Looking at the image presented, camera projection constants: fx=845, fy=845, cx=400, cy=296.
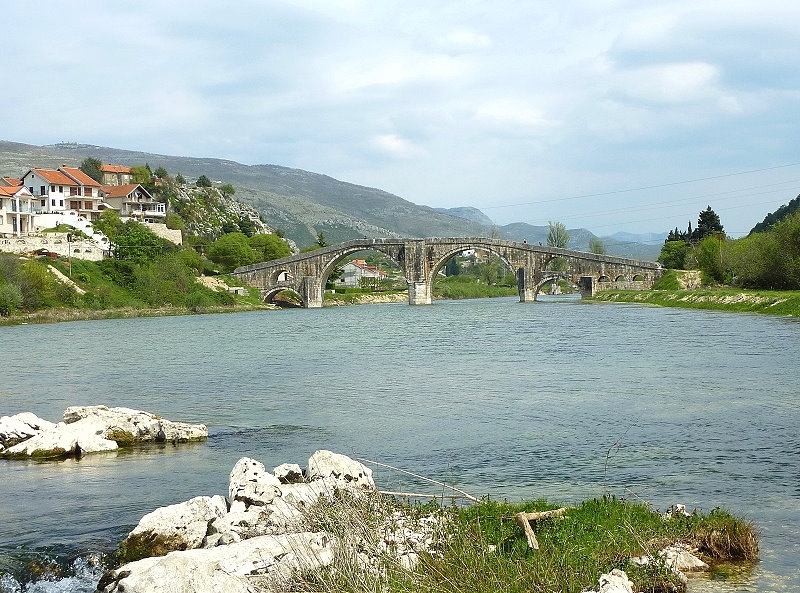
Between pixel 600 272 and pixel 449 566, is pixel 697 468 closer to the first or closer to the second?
pixel 449 566

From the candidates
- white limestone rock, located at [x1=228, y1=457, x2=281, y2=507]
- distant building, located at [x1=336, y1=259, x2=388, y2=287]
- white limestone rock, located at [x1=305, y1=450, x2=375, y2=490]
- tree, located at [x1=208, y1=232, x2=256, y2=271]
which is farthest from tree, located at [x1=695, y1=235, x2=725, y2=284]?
distant building, located at [x1=336, y1=259, x2=388, y2=287]

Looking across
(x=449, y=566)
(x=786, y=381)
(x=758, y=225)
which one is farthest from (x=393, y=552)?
(x=758, y=225)

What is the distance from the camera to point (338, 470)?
1023cm

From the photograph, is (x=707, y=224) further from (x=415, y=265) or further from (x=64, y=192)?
(x=64, y=192)

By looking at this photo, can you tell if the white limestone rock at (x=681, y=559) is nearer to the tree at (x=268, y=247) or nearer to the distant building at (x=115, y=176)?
the tree at (x=268, y=247)

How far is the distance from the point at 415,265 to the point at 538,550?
89666mm

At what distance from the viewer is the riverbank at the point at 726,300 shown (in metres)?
45.3

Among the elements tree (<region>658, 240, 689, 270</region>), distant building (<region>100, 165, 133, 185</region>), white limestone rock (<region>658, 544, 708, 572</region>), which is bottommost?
white limestone rock (<region>658, 544, 708, 572</region>)

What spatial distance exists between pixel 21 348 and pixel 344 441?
3057 centimetres

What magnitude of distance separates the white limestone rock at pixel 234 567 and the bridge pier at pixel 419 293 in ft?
287

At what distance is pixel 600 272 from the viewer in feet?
288

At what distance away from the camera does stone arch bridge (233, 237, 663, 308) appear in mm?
91750

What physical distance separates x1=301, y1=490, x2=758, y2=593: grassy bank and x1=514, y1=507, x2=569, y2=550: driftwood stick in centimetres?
6

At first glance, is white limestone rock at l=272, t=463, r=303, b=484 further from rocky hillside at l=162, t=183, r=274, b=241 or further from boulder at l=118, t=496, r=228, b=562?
rocky hillside at l=162, t=183, r=274, b=241
